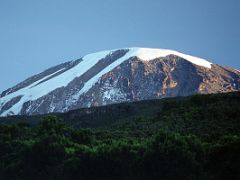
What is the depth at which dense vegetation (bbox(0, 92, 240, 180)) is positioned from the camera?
45.8 metres

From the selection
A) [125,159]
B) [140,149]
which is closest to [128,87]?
[125,159]

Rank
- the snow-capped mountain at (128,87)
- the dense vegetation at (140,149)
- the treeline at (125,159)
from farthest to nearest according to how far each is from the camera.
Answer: the snow-capped mountain at (128,87) → the dense vegetation at (140,149) → the treeline at (125,159)

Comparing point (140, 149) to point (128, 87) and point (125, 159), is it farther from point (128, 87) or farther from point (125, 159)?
point (128, 87)

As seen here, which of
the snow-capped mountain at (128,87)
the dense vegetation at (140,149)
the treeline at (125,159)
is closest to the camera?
the treeline at (125,159)

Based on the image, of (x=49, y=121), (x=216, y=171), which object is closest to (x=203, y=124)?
(x=49, y=121)

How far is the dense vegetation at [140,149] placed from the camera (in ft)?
150

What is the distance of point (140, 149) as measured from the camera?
4919cm

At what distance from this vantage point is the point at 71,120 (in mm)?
110312

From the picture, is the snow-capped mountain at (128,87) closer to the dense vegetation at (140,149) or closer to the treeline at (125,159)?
the dense vegetation at (140,149)

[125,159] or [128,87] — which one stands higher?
[128,87]

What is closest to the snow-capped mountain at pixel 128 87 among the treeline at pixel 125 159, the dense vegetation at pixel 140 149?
the dense vegetation at pixel 140 149

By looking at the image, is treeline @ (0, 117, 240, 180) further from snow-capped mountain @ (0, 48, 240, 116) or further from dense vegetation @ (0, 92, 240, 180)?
snow-capped mountain @ (0, 48, 240, 116)

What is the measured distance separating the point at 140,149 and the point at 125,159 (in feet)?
5.11

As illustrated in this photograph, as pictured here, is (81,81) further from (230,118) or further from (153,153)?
(153,153)
